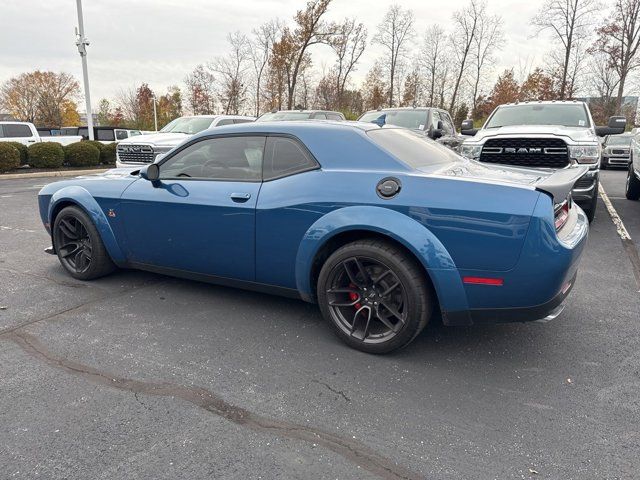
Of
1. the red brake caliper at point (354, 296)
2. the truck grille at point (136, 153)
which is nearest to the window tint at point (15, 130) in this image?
the truck grille at point (136, 153)

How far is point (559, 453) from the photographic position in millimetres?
2215

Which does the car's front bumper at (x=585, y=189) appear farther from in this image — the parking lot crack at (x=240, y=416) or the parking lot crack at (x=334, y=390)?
the parking lot crack at (x=240, y=416)

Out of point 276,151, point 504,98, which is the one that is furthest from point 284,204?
point 504,98

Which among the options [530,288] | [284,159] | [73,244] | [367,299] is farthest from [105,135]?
[530,288]

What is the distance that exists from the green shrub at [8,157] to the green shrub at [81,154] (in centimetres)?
209

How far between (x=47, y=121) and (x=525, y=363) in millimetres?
62664

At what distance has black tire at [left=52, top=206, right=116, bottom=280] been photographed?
4.40 meters

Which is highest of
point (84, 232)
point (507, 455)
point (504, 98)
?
point (504, 98)

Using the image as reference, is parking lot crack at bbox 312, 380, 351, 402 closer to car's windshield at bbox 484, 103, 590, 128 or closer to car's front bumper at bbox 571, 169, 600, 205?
car's front bumper at bbox 571, 169, 600, 205

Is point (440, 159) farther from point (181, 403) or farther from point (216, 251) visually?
point (181, 403)

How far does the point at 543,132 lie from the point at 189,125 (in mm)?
8462

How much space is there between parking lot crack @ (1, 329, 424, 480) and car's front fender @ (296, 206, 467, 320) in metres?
0.93

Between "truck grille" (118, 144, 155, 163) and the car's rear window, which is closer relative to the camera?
the car's rear window

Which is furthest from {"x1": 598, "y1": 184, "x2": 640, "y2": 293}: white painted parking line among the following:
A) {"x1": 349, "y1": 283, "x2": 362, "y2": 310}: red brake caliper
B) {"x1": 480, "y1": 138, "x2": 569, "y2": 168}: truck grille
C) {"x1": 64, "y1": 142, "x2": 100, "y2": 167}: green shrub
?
{"x1": 64, "y1": 142, "x2": 100, "y2": 167}: green shrub
